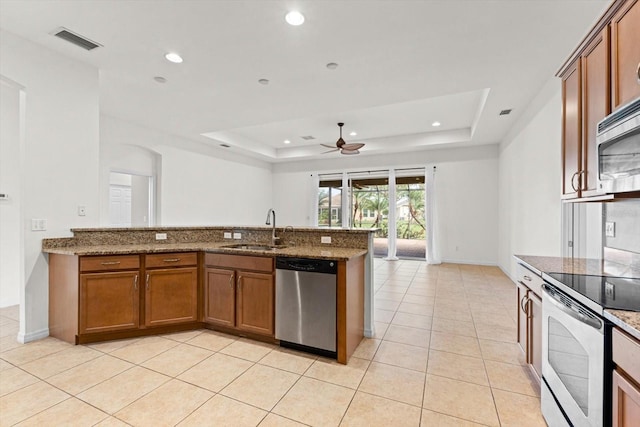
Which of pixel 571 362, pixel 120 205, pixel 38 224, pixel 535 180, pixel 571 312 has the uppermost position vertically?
pixel 535 180

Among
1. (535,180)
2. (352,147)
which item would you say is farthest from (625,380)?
(352,147)

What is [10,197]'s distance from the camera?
381 centimetres

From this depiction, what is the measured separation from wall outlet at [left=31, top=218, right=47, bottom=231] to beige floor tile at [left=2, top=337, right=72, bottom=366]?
43.0 inches

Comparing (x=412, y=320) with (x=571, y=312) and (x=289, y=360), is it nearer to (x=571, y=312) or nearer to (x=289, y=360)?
(x=289, y=360)

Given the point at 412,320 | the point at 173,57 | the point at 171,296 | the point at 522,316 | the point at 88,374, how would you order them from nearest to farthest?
1. the point at 88,374
2. the point at 522,316
3. the point at 171,296
4. the point at 173,57
5. the point at 412,320

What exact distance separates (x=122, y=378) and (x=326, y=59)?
3450 mm

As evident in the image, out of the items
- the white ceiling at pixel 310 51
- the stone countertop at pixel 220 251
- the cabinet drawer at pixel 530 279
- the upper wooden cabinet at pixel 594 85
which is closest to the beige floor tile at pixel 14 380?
the stone countertop at pixel 220 251

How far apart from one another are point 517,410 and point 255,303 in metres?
2.15

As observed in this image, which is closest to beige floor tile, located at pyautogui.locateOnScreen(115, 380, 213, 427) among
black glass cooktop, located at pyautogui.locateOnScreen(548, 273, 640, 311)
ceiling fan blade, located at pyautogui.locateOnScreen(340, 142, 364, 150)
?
black glass cooktop, located at pyautogui.locateOnScreen(548, 273, 640, 311)

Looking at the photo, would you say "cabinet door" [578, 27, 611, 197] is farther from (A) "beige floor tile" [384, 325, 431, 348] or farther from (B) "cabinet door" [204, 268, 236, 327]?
(B) "cabinet door" [204, 268, 236, 327]

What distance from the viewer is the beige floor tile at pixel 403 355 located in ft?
7.80

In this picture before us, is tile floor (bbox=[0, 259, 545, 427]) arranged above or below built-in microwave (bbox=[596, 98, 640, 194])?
below

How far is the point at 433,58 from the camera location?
9.86 ft

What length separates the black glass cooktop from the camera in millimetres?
1186
